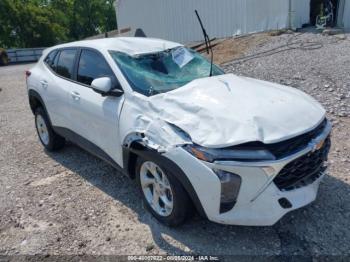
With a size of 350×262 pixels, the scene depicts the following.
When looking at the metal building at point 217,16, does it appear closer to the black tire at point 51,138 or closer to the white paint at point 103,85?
the black tire at point 51,138

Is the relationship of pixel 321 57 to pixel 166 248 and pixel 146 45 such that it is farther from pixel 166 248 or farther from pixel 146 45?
pixel 166 248

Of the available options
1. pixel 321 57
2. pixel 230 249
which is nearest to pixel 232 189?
pixel 230 249

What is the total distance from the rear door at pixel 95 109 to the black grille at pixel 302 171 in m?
1.67

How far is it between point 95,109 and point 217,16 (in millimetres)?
12151

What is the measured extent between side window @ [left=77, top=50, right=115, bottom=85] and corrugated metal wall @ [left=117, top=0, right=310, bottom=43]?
10321 mm

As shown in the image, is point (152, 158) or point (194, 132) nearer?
point (194, 132)

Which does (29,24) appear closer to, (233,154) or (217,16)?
(217,16)

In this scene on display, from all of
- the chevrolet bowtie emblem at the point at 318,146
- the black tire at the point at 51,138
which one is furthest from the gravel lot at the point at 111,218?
the chevrolet bowtie emblem at the point at 318,146

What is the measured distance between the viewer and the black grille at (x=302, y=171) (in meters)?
2.65

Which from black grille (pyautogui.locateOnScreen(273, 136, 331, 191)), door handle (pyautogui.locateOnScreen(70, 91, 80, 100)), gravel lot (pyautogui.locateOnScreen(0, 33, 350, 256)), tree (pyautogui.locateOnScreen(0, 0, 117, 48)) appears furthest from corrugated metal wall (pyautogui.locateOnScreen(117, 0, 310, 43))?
tree (pyautogui.locateOnScreen(0, 0, 117, 48))

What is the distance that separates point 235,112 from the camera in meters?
2.82

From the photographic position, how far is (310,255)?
9.00 ft

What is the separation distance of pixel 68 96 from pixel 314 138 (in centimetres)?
291

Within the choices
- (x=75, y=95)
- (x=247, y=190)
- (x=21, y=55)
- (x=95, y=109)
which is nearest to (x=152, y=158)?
(x=247, y=190)
